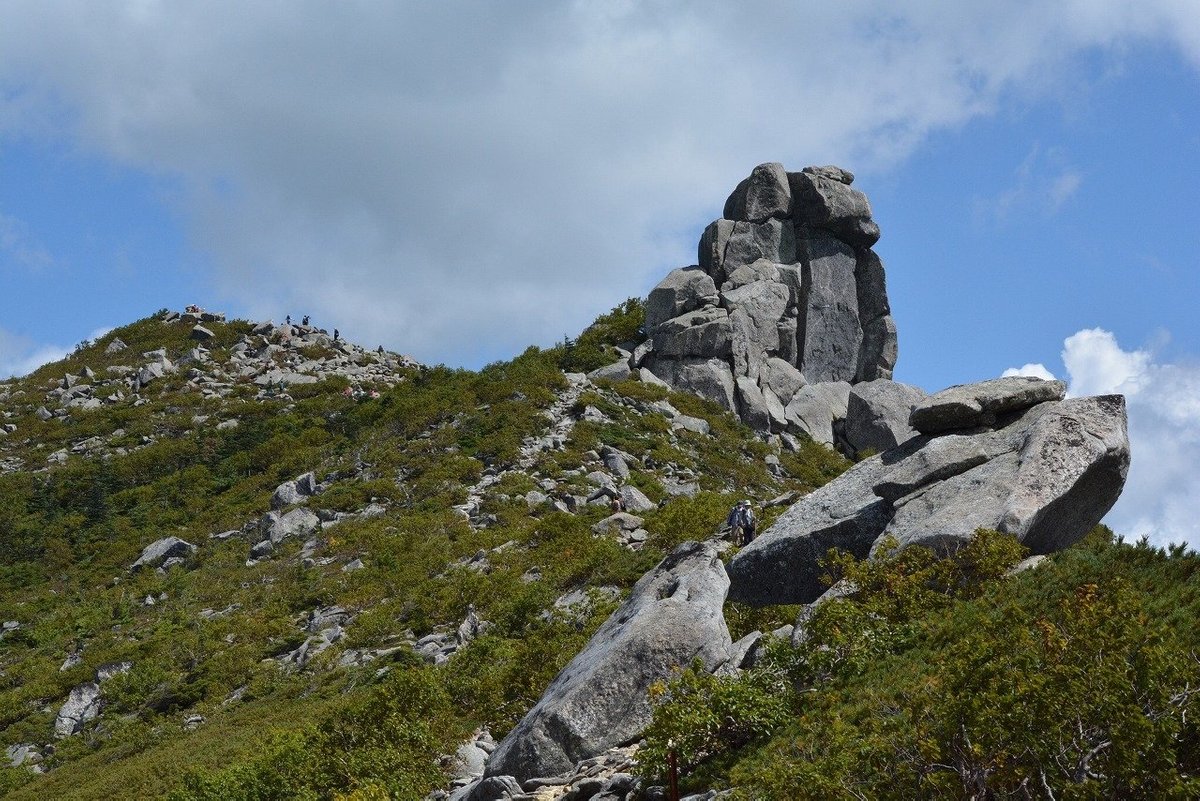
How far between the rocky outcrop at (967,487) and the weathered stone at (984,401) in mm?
22

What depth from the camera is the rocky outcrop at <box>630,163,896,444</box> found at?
2185 inches

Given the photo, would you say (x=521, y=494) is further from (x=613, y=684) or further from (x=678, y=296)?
(x=613, y=684)

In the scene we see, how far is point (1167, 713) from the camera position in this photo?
8.93 metres

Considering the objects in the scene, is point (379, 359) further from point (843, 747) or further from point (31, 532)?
point (843, 747)

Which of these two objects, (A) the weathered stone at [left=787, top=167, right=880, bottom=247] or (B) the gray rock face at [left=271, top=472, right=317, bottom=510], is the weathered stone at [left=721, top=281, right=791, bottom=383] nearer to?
(A) the weathered stone at [left=787, top=167, right=880, bottom=247]

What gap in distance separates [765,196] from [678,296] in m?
10.3

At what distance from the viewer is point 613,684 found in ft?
53.1

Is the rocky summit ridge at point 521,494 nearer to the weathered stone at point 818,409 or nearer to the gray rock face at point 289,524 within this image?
the gray rock face at point 289,524

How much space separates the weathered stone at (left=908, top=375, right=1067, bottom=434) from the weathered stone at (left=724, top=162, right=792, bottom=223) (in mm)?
42064

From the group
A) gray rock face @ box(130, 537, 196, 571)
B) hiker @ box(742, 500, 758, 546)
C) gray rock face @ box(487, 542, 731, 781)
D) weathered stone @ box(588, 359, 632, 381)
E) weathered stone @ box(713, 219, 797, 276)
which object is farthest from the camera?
weathered stone @ box(713, 219, 797, 276)

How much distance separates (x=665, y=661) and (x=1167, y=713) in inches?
342

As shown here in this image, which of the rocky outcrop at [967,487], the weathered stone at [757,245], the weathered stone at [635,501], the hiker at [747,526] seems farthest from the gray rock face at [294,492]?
the weathered stone at [757,245]

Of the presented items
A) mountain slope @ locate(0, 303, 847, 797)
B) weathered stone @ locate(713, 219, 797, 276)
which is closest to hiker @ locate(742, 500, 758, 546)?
mountain slope @ locate(0, 303, 847, 797)

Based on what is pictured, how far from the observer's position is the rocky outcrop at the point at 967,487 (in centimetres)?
1830
